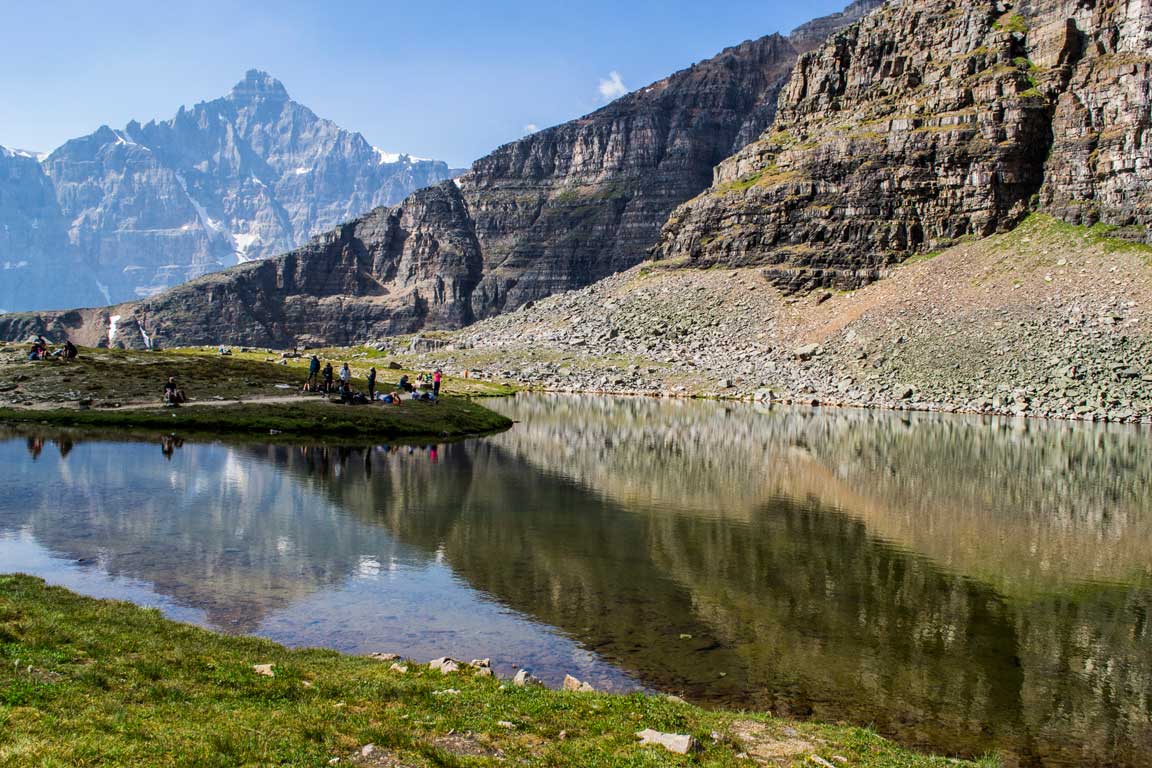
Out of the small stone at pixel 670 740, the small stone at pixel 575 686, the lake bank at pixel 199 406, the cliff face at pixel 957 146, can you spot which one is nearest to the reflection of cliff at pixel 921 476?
the lake bank at pixel 199 406

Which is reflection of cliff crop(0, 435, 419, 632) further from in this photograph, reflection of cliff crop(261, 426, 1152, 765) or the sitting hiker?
the sitting hiker

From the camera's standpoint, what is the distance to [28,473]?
37875 millimetres

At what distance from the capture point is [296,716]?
1348cm

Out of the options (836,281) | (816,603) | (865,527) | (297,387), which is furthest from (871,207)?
(816,603)

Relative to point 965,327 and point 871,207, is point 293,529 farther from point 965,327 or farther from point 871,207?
point 871,207

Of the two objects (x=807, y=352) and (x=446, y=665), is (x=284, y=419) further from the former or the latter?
(x=807, y=352)

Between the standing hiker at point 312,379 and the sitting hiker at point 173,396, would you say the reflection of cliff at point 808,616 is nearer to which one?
the sitting hiker at point 173,396

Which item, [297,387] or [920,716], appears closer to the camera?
[920,716]

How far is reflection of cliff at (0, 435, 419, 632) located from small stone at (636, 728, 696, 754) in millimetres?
11863

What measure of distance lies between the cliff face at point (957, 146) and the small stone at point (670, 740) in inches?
6142

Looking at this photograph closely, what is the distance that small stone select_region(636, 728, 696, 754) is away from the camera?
539 inches

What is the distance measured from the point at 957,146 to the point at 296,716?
18305cm

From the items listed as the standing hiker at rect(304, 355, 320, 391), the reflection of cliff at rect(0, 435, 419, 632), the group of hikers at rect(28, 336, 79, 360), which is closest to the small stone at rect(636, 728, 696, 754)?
the reflection of cliff at rect(0, 435, 419, 632)

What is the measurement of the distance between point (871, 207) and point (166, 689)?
181 m
